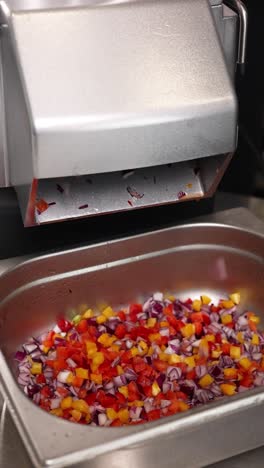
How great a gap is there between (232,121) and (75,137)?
261 millimetres

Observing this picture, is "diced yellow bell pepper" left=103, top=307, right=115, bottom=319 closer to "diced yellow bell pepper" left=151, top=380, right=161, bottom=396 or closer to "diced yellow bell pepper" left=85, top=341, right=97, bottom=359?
"diced yellow bell pepper" left=85, top=341, right=97, bottom=359

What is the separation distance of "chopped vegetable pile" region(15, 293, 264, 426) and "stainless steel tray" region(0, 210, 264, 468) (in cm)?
4

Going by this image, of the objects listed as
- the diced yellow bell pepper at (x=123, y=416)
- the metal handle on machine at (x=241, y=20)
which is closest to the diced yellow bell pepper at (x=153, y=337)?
the diced yellow bell pepper at (x=123, y=416)

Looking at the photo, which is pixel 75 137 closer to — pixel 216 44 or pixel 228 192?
pixel 216 44

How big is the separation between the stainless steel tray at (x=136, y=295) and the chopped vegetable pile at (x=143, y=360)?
0.13ft

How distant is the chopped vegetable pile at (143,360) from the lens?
1271 millimetres

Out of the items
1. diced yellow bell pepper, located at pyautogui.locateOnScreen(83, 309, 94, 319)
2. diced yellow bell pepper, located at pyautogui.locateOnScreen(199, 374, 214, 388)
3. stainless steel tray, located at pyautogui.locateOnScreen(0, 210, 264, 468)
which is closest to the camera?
stainless steel tray, located at pyautogui.locateOnScreen(0, 210, 264, 468)

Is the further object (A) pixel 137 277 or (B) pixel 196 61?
(A) pixel 137 277

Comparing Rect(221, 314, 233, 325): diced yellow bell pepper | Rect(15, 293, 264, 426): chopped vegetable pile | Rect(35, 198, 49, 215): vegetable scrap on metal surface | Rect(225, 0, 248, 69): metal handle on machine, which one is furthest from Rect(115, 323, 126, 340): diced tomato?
Rect(225, 0, 248, 69): metal handle on machine

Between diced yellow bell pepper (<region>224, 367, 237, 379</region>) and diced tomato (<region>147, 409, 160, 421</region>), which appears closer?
diced tomato (<region>147, 409, 160, 421</region>)

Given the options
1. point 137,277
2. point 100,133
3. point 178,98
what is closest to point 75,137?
point 100,133

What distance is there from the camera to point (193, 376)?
136 cm

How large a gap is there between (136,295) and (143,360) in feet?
0.55

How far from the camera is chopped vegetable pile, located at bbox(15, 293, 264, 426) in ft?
4.17
